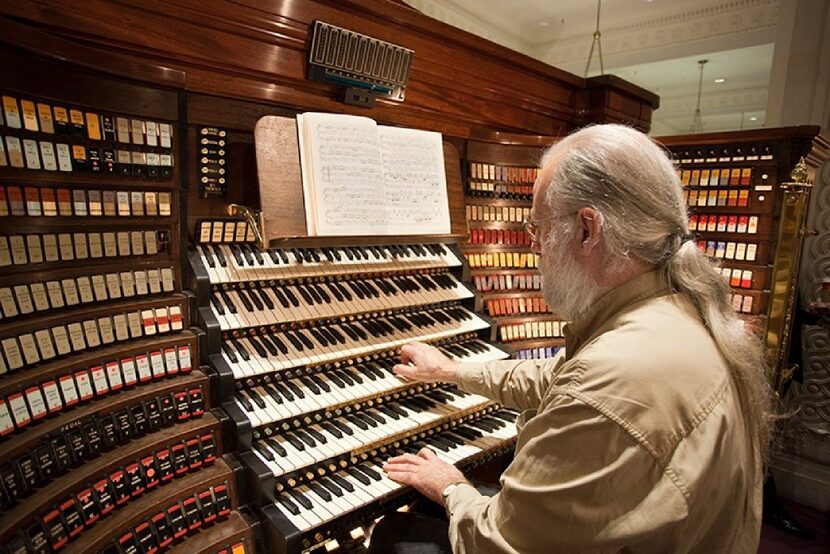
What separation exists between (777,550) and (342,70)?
13.8 ft

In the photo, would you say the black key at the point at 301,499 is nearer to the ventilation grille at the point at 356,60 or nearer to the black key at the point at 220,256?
the black key at the point at 220,256

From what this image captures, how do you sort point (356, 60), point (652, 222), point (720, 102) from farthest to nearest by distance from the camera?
point (720, 102) < point (356, 60) < point (652, 222)

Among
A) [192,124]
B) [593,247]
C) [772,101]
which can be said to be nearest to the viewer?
[593,247]

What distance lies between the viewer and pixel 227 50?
7.89ft

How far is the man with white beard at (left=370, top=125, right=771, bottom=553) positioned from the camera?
1113mm

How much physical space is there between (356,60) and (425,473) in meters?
2.12

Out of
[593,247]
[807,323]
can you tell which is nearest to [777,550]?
[807,323]

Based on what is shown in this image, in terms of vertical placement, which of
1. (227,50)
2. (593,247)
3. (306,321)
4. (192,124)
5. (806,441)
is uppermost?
(227,50)

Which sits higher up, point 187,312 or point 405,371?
point 187,312

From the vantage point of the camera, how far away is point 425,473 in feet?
6.06

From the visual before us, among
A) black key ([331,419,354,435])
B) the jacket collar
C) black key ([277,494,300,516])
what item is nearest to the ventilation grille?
black key ([331,419,354,435])

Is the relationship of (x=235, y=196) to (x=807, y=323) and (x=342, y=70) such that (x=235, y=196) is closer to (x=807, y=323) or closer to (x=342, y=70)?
(x=342, y=70)

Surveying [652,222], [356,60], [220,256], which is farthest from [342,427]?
[356,60]

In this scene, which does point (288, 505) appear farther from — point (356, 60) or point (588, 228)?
point (356, 60)
